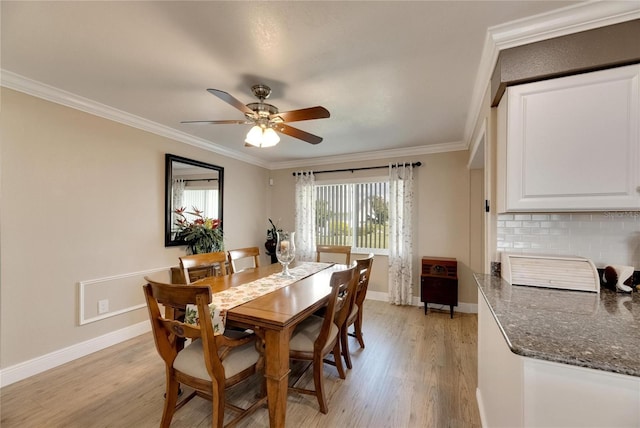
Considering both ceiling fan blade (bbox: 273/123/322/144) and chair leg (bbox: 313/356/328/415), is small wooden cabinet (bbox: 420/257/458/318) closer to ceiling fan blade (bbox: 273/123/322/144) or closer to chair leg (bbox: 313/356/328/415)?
chair leg (bbox: 313/356/328/415)

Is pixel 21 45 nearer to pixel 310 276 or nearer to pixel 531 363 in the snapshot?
pixel 310 276

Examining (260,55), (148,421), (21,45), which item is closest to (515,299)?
(260,55)

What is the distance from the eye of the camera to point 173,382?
1551 millimetres

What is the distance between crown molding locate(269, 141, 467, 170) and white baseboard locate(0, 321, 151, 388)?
325 cm

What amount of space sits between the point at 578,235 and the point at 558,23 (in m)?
1.21

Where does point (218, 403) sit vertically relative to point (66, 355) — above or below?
above

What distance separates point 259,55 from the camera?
175cm

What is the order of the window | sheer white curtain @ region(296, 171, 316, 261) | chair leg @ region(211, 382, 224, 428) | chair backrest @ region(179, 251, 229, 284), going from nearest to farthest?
chair leg @ region(211, 382, 224, 428) < chair backrest @ region(179, 251, 229, 284) < the window < sheer white curtain @ region(296, 171, 316, 261)

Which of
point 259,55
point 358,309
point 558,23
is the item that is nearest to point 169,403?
point 358,309

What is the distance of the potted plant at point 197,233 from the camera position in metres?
3.39

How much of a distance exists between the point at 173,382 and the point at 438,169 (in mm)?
3884

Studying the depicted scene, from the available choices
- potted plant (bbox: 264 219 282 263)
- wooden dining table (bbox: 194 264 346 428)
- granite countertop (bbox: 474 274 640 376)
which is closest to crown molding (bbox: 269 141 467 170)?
potted plant (bbox: 264 219 282 263)

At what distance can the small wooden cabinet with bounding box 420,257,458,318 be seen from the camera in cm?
346

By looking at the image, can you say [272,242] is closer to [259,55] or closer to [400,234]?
[400,234]
